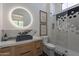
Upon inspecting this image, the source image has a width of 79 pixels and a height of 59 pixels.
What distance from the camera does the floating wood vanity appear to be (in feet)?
3.95

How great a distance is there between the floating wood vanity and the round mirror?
222 mm

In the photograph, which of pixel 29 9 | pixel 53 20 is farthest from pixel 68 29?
pixel 29 9

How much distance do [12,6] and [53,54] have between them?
758 millimetres

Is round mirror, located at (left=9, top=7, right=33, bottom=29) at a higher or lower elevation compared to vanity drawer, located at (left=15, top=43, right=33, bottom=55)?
higher

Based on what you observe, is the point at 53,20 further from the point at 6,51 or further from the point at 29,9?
the point at 6,51

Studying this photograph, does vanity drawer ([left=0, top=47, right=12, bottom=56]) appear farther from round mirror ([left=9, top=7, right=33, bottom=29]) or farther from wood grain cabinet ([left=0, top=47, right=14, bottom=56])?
round mirror ([left=9, top=7, right=33, bottom=29])

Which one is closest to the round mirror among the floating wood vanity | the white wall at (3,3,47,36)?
the white wall at (3,3,47,36)

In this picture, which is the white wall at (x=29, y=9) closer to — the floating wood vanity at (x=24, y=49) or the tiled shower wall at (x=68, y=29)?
the floating wood vanity at (x=24, y=49)

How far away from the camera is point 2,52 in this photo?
120 centimetres

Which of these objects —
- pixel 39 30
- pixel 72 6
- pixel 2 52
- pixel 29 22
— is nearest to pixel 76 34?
pixel 72 6

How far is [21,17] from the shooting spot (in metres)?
1.30

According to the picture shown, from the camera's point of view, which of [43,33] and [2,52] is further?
[43,33]

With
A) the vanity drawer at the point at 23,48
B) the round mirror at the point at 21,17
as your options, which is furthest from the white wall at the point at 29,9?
the vanity drawer at the point at 23,48

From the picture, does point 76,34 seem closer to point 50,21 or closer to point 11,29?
point 50,21
